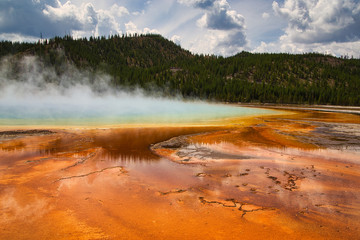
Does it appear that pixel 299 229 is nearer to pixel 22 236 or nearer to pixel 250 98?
pixel 22 236

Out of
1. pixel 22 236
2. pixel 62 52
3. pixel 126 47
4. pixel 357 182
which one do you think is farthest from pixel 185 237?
pixel 126 47

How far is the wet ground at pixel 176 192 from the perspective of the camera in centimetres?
505

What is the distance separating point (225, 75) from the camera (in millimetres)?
137625

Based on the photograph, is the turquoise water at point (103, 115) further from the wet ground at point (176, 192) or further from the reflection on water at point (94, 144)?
the wet ground at point (176, 192)

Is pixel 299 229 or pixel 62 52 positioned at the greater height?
pixel 62 52

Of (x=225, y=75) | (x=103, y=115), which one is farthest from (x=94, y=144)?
(x=225, y=75)

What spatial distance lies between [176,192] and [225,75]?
13649cm

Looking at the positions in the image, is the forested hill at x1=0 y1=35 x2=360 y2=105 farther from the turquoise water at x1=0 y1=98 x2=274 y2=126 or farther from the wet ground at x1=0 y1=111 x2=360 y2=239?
the wet ground at x1=0 y1=111 x2=360 y2=239

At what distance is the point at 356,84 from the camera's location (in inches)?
5084

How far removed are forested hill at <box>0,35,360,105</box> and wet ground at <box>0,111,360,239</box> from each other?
280 feet

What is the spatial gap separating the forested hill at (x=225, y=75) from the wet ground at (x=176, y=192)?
85362mm

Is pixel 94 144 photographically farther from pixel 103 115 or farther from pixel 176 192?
pixel 103 115

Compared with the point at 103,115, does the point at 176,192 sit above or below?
below

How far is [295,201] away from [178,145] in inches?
305
